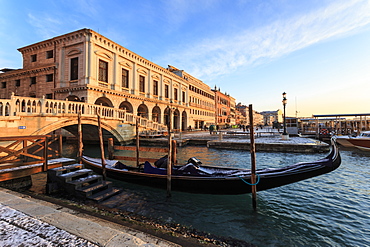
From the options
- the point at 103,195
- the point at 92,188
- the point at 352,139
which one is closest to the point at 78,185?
the point at 92,188

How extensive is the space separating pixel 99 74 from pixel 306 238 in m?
20.7

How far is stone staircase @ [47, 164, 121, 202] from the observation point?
5133 mm

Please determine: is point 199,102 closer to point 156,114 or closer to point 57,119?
point 156,114

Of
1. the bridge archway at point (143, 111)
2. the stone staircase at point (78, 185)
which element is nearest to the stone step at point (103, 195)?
the stone staircase at point (78, 185)

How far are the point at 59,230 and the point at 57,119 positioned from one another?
1159cm

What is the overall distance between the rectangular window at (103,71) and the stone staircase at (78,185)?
51.0ft

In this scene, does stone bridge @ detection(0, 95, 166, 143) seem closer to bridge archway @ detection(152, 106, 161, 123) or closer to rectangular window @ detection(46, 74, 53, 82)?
rectangular window @ detection(46, 74, 53, 82)

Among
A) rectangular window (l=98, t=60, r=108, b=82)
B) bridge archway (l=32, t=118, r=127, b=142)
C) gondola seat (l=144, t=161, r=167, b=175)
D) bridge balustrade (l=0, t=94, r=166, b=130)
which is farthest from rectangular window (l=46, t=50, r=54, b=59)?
gondola seat (l=144, t=161, r=167, b=175)

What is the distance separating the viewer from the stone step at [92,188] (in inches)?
200

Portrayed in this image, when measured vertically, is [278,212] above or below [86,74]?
below

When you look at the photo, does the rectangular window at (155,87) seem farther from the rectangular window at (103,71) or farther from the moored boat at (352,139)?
the moored boat at (352,139)

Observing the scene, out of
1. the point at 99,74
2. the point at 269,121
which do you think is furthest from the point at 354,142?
the point at 269,121

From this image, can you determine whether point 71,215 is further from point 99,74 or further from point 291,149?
point 99,74

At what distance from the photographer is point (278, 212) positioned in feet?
15.1
